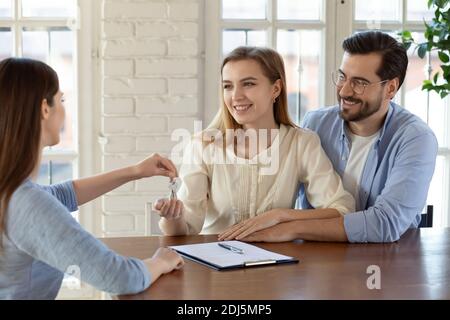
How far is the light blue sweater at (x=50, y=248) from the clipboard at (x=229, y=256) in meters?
0.32

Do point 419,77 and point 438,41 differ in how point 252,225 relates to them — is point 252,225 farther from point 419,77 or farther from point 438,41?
point 419,77

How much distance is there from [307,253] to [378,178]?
560 mm

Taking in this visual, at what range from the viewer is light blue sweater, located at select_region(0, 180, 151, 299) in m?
1.54

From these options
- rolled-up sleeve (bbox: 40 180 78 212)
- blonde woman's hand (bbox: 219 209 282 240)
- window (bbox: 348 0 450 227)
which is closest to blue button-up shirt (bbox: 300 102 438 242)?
blonde woman's hand (bbox: 219 209 282 240)

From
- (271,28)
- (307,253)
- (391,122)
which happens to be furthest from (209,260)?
(271,28)

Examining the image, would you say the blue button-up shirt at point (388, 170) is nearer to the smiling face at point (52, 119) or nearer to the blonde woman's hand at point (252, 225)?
the blonde woman's hand at point (252, 225)

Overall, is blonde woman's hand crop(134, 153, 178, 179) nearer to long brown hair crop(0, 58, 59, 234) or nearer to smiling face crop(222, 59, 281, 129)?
smiling face crop(222, 59, 281, 129)

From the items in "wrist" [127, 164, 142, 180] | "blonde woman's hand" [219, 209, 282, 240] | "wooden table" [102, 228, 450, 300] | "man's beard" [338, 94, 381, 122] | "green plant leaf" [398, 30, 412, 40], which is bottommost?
"wooden table" [102, 228, 450, 300]

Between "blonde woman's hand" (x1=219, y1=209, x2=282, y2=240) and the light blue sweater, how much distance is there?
61 cm

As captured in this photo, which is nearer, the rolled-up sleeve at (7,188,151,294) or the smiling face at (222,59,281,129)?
the rolled-up sleeve at (7,188,151,294)

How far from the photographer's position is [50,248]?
154cm

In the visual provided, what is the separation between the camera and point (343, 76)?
2611 millimetres

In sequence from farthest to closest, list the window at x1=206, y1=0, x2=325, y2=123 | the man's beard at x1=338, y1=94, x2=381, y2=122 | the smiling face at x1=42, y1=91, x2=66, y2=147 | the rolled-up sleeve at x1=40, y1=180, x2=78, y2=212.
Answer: the window at x1=206, y1=0, x2=325, y2=123 < the man's beard at x1=338, y1=94, x2=381, y2=122 < the rolled-up sleeve at x1=40, y1=180, x2=78, y2=212 < the smiling face at x1=42, y1=91, x2=66, y2=147
